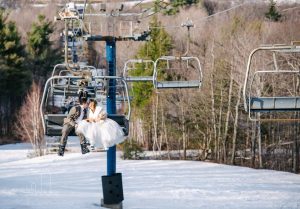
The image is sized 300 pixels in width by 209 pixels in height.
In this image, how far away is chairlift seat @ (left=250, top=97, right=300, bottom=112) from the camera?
30.0 ft

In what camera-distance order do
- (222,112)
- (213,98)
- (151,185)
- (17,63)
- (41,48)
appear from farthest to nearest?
(41,48), (17,63), (222,112), (213,98), (151,185)

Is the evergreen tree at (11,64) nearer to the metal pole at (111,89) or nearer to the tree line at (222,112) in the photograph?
the tree line at (222,112)

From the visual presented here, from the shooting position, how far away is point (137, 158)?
3278 centimetres

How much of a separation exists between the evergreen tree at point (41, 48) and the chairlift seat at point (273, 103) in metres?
37.5

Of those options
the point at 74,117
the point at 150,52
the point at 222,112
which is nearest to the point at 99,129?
the point at 74,117

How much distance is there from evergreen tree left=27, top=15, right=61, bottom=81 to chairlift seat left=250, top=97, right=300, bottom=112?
1475 inches

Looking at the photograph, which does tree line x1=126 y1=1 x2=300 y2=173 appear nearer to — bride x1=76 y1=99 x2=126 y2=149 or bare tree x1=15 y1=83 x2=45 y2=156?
bare tree x1=15 y1=83 x2=45 y2=156

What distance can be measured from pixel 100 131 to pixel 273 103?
2.60m

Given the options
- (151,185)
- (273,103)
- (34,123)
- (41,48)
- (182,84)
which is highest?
(41,48)

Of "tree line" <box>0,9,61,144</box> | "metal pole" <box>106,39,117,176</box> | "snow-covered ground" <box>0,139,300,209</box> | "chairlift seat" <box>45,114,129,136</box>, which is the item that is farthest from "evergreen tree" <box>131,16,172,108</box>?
"chairlift seat" <box>45,114,129,136</box>

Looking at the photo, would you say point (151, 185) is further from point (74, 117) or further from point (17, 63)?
point (17, 63)

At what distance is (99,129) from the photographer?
937cm

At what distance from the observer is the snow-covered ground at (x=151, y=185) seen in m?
18.4

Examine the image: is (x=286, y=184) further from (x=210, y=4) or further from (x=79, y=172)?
(x=210, y=4)
